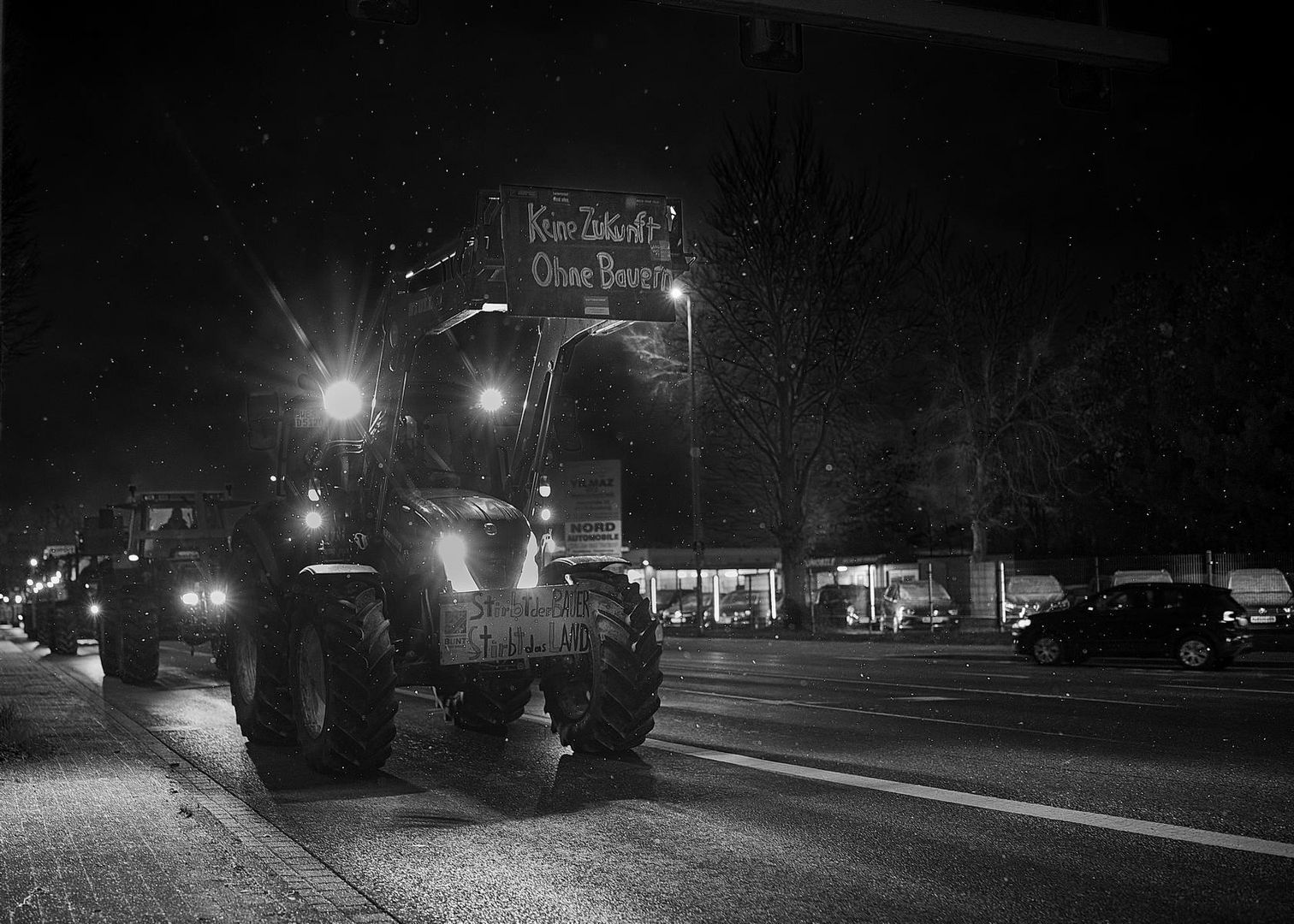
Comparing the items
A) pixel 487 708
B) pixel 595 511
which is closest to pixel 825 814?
pixel 487 708

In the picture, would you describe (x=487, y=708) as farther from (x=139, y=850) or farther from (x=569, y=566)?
(x=139, y=850)

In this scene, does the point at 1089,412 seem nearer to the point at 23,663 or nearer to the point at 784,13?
the point at 23,663

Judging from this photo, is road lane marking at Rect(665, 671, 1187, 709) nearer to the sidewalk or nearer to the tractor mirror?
the tractor mirror

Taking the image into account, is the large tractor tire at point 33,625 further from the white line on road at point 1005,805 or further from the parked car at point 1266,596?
the white line on road at point 1005,805

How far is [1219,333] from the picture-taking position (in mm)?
44438

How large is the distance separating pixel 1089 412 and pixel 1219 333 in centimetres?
469

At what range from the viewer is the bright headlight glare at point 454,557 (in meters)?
10.6

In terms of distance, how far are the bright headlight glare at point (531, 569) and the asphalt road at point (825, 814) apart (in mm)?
1411

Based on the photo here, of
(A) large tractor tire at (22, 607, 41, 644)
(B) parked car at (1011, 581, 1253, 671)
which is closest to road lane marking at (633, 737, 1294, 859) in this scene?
(B) parked car at (1011, 581, 1253, 671)

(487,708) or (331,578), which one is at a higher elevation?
(331,578)

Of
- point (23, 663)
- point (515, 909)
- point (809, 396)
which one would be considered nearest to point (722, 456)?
point (809, 396)

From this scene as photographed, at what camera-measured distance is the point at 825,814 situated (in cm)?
845

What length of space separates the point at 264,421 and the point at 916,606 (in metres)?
29.4

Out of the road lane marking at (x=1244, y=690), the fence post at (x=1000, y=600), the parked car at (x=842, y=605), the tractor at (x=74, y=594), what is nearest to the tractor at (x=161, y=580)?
the tractor at (x=74, y=594)
